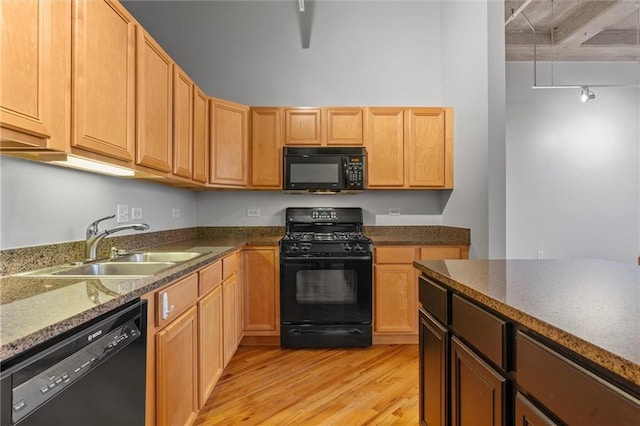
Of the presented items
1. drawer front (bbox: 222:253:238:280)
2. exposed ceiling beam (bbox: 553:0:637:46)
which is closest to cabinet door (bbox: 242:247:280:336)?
drawer front (bbox: 222:253:238:280)

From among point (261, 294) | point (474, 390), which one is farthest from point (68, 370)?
point (261, 294)

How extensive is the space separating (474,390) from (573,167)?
475cm

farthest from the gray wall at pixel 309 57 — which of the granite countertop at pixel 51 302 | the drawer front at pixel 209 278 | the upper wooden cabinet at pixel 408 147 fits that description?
the granite countertop at pixel 51 302

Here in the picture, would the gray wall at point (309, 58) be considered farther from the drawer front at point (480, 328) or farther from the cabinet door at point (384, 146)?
the drawer front at point (480, 328)

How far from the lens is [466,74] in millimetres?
3012

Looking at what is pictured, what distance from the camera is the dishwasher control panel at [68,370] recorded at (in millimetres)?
703

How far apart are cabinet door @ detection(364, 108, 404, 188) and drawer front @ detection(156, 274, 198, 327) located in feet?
6.88

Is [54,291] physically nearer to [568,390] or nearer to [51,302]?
[51,302]

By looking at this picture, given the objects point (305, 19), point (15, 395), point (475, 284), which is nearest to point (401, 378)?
point (475, 284)

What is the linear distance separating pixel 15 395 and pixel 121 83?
1.40 m

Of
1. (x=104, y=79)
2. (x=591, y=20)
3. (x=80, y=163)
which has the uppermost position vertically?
(x=591, y=20)

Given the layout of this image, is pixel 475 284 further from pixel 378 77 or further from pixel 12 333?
pixel 378 77

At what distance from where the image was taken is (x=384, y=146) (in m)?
3.33

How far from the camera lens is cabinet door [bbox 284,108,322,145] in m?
3.31
